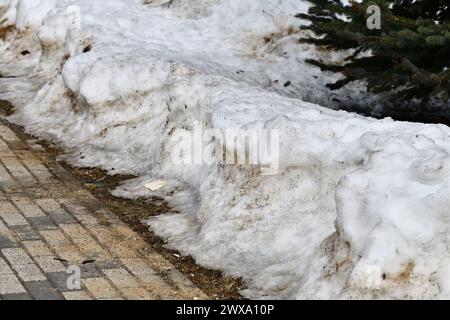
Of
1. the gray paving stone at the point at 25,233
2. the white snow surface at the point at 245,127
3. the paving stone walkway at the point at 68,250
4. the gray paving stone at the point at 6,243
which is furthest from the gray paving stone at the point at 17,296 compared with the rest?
the white snow surface at the point at 245,127

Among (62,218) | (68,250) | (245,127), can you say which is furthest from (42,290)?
(245,127)

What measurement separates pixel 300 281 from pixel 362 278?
65 centimetres

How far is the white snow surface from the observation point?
548 cm

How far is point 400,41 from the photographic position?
7367mm

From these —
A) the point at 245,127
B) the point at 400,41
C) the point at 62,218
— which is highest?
the point at 400,41

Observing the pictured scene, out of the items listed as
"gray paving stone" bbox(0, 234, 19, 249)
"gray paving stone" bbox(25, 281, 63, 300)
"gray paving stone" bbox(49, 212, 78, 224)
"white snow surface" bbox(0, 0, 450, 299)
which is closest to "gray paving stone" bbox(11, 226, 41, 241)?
"gray paving stone" bbox(0, 234, 19, 249)

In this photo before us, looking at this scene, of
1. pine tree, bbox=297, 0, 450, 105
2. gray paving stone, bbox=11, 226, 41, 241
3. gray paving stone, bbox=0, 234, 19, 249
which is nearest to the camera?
gray paving stone, bbox=0, 234, 19, 249

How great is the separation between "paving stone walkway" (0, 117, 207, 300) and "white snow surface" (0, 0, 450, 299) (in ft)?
1.26

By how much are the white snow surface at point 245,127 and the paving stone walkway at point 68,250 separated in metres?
0.38

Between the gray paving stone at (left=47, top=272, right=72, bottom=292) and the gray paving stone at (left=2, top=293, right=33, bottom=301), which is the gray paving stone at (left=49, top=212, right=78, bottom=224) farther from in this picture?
the gray paving stone at (left=2, top=293, right=33, bottom=301)

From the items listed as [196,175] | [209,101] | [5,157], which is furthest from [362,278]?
[5,157]

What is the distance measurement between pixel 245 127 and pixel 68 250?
191 centimetres

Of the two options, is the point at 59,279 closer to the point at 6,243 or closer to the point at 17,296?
the point at 17,296

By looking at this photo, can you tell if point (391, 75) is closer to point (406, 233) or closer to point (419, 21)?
point (419, 21)
